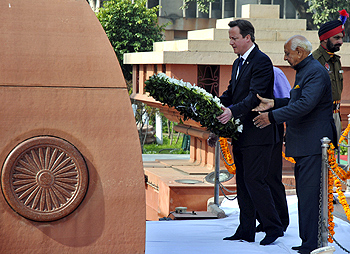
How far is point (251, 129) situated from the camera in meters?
4.69

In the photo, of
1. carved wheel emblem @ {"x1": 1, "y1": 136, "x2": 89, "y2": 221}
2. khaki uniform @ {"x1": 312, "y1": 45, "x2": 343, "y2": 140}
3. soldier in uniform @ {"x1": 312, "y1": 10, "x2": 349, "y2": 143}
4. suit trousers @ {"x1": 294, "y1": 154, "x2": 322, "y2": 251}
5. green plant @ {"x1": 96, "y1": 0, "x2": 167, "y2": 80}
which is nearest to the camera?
carved wheel emblem @ {"x1": 1, "y1": 136, "x2": 89, "y2": 221}

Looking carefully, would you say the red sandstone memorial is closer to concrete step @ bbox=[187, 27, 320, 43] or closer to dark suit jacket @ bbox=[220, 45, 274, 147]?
dark suit jacket @ bbox=[220, 45, 274, 147]

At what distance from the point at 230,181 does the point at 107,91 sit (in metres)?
6.76

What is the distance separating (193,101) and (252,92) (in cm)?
50

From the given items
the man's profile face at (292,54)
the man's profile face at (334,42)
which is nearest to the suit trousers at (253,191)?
the man's profile face at (292,54)

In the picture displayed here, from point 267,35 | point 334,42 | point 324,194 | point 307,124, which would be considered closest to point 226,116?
point 307,124

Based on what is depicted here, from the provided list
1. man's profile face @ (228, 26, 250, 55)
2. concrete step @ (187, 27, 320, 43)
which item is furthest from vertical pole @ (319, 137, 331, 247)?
concrete step @ (187, 27, 320, 43)

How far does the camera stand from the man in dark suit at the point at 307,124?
439 centimetres

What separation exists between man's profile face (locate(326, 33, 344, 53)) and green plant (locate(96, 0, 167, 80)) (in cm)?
1220

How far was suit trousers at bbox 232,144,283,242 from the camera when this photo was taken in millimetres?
4634

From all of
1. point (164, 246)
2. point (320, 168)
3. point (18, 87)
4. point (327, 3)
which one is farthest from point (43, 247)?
point (327, 3)

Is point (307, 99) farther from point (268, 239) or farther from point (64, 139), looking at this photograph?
point (64, 139)

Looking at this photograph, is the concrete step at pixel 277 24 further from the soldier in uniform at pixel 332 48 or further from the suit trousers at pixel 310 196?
the suit trousers at pixel 310 196

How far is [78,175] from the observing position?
3561 mm
